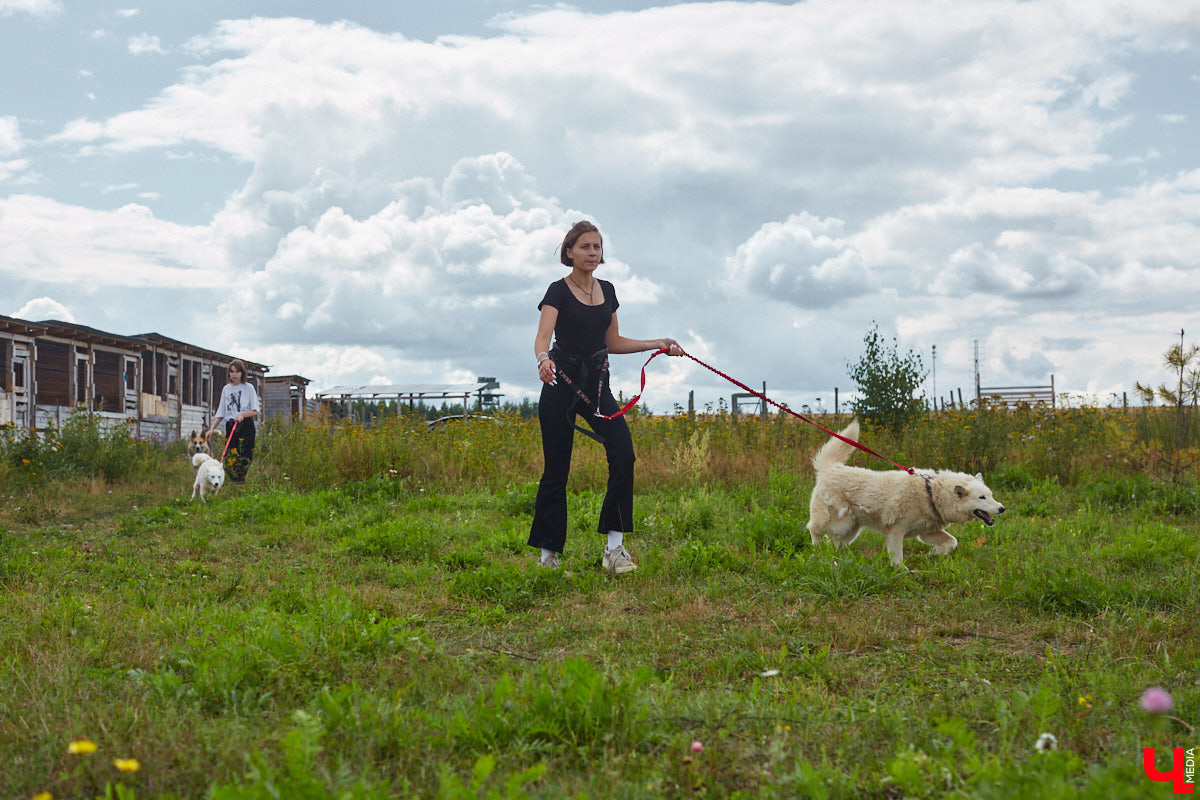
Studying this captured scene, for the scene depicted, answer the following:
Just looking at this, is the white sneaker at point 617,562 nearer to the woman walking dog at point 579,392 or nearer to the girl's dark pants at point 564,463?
the woman walking dog at point 579,392

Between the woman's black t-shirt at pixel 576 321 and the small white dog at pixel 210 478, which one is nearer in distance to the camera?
the woman's black t-shirt at pixel 576 321

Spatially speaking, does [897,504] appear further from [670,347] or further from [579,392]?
[579,392]

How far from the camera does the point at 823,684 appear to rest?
10.2ft

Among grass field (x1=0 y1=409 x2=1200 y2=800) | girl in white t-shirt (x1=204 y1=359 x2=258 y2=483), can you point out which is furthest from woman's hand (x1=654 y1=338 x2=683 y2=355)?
girl in white t-shirt (x1=204 y1=359 x2=258 y2=483)

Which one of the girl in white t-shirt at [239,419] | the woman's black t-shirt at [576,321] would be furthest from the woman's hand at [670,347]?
the girl in white t-shirt at [239,419]

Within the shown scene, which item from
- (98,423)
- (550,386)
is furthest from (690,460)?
(98,423)

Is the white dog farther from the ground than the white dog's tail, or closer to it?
closer to it

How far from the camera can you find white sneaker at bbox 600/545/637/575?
534 cm

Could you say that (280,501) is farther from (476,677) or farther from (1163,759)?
(1163,759)

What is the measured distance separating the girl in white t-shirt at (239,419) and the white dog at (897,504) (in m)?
8.64

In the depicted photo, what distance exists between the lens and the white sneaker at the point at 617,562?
534 cm

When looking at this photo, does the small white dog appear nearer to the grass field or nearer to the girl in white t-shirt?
the girl in white t-shirt

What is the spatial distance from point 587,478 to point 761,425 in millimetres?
2944

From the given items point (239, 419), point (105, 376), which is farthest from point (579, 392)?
point (105, 376)
